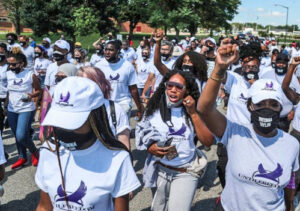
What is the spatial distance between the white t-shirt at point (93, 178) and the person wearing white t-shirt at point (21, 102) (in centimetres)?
395

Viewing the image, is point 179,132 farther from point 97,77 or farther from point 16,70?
point 16,70

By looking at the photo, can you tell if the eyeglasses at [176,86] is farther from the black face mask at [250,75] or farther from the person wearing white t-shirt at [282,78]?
the person wearing white t-shirt at [282,78]

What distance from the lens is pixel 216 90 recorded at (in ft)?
7.41

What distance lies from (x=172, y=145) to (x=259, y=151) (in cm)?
105

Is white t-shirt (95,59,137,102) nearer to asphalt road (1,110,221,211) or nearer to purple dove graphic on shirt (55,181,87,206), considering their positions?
asphalt road (1,110,221,211)

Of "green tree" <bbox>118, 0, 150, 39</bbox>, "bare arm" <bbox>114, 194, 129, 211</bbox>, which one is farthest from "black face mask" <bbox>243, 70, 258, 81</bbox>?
"green tree" <bbox>118, 0, 150, 39</bbox>

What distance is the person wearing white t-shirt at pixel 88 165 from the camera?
1957 millimetres

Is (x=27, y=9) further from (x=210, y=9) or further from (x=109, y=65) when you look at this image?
(x=109, y=65)

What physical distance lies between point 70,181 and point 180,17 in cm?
4006

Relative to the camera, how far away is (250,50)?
4.88 meters

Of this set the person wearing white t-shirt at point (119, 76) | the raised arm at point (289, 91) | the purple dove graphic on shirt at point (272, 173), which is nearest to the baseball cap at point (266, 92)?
the purple dove graphic on shirt at point (272, 173)

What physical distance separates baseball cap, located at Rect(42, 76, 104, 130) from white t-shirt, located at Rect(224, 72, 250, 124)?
2378 millimetres

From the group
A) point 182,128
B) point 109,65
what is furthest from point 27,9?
point 182,128

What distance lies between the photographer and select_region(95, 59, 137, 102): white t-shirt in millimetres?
5629
